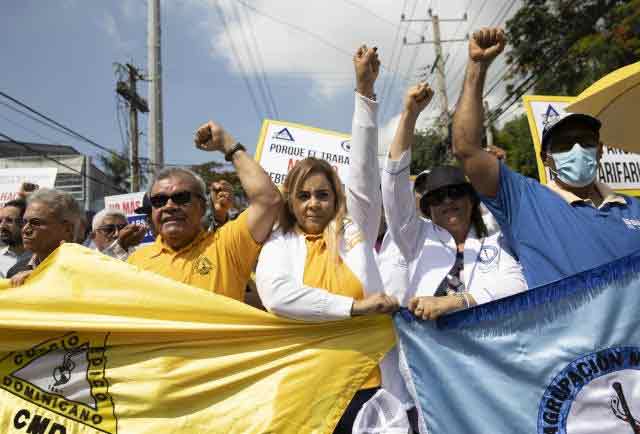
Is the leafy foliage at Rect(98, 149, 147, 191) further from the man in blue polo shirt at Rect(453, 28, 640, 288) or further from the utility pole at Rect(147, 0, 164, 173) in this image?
the man in blue polo shirt at Rect(453, 28, 640, 288)

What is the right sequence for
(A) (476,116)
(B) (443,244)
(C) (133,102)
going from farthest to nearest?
1. (C) (133,102)
2. (B) (443,244)
3. (A) (476,116)

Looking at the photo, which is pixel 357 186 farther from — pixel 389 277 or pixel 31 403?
pixel 31 403

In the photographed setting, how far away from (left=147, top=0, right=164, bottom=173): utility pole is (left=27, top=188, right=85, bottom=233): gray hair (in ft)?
33.5

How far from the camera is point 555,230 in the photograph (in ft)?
7.84

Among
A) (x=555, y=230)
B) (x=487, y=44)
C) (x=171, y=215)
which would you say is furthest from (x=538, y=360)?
(x=171, y=215)

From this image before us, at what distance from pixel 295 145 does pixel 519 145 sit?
2136 centimetres

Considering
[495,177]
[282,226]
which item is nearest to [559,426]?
[495,177]

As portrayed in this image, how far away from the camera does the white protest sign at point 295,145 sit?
597 centimetres

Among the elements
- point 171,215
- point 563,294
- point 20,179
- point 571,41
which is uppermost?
point 571,41

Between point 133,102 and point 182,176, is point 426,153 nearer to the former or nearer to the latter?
point 133,102

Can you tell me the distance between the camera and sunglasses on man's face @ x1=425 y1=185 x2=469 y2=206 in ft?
9.27

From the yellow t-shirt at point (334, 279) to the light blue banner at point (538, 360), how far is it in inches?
7.3

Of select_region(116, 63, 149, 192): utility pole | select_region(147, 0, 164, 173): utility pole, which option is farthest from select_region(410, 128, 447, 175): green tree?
select_region(147, 0, 164, 173): utility pole

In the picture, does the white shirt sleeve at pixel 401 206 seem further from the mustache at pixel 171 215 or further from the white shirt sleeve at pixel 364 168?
the mustache at pixel 171 215
